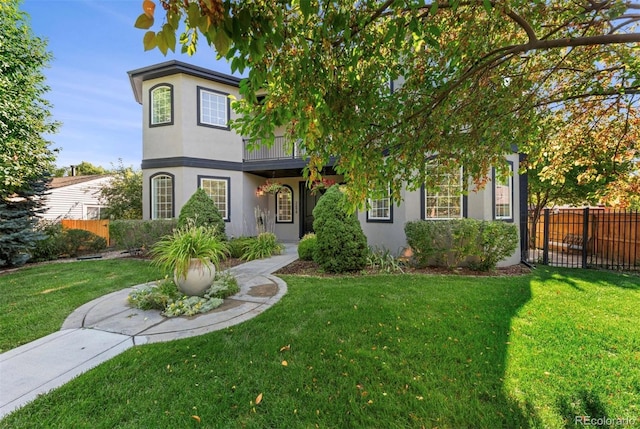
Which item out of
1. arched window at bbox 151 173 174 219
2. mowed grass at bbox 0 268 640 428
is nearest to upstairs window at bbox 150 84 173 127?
arched window at bbox 151 173 174 219

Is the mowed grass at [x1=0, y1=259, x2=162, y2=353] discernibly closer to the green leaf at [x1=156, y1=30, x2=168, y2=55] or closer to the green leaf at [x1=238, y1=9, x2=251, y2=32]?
the green leaf at [x1=156, y1=30, x2=168, y2=55]

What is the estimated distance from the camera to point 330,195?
747cm

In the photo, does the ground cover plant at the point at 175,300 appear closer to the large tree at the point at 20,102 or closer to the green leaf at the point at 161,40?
the green leaf at the point at 161,40

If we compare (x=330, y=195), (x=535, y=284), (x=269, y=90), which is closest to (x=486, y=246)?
(x=535, y=284)

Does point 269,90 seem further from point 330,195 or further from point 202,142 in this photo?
point 202,142

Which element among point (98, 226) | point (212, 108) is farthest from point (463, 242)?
point (98, 226)

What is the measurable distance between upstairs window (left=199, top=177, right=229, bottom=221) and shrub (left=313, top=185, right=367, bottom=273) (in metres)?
6.14

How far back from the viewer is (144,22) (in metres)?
1.41

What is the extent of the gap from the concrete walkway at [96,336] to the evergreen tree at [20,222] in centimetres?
600

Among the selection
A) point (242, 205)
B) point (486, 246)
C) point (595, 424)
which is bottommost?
point (595, 424)

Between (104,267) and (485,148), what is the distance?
951cm

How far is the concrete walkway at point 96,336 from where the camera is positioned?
9.13 feet

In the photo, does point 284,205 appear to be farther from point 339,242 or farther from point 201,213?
point 339,242

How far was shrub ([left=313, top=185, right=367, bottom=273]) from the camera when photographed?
22.8 ft
